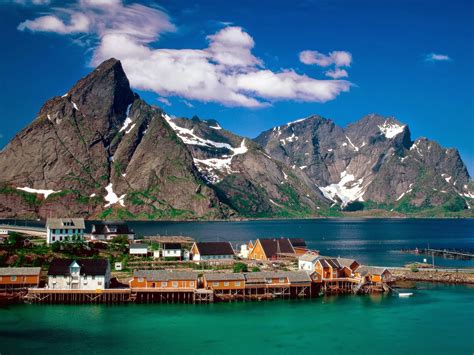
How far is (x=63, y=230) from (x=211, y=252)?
33947 mm

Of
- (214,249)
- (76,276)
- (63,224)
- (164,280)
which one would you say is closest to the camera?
(76,276)

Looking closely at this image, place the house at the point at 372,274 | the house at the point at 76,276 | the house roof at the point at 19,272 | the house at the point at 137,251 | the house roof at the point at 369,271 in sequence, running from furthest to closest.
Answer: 1. the house at the point at 137,251
2. the house roof at the point at 369,271
3. the house at the point at 372,274
4. the house roof at the point at 19,272
5. the house at the point at 76,276

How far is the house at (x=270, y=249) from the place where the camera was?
115 m

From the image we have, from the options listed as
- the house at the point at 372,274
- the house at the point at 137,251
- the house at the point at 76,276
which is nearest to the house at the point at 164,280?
the house at the point at 76,276

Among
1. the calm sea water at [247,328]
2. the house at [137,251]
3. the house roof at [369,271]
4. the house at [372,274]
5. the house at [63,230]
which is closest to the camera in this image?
the calm sea water at [247,328]

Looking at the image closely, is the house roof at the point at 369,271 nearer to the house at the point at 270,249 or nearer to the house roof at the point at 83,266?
the house at the point at 270,249

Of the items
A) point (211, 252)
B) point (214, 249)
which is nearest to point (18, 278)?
point (211, 252)

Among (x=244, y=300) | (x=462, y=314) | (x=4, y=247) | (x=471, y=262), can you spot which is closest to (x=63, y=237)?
(x=4, y=247)

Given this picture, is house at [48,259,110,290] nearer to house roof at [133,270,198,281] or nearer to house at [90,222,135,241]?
house roof at [133,270,198,281]

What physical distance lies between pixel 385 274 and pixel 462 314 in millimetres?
19953

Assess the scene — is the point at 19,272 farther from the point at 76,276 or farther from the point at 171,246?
the point at 171,246

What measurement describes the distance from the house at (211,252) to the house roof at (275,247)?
993cm

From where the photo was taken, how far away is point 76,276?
248 ft

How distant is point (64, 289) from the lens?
74375mm
